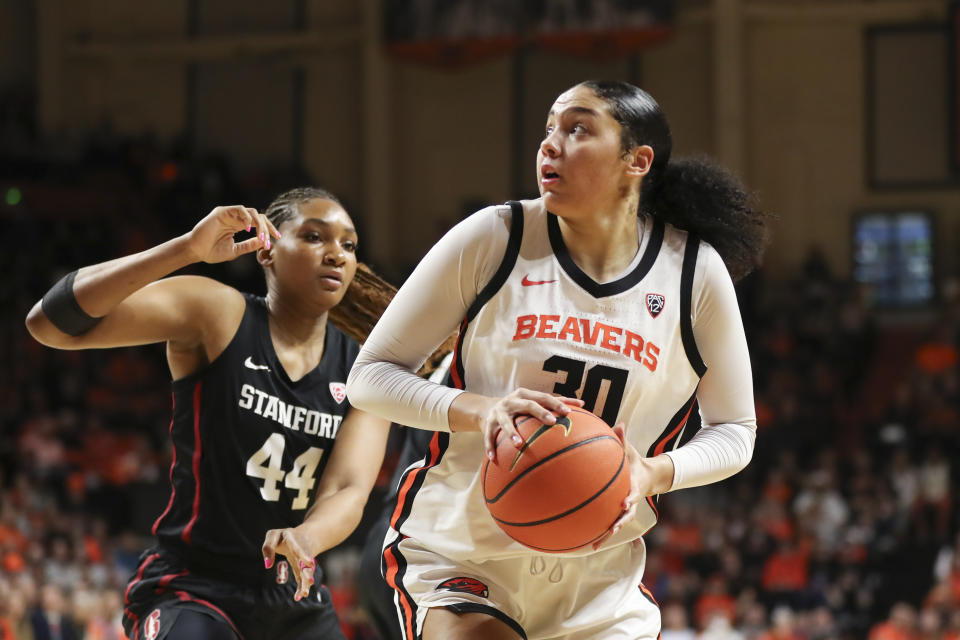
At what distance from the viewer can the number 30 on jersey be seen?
3.13 m

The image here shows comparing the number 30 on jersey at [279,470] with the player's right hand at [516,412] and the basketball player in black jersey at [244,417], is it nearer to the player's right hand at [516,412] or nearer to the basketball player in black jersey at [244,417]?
the basketball player in black jersey at [244,417]

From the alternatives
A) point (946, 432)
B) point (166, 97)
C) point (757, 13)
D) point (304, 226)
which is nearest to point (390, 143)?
point (166, 97)

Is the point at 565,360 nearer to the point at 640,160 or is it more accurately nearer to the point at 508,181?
the point at 640,160

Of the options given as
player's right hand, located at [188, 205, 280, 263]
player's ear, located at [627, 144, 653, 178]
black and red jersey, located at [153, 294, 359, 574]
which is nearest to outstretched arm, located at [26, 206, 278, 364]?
player's right hand, located at [188, 205, 280, 263]

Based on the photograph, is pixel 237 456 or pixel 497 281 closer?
pixel 497 281

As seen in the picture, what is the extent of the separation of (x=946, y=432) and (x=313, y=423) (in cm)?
938

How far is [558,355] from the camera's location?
2.54 metres

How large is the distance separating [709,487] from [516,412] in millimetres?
9852

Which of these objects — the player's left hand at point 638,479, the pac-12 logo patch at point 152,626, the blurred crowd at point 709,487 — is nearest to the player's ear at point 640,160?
the player's left hand at point 638,479

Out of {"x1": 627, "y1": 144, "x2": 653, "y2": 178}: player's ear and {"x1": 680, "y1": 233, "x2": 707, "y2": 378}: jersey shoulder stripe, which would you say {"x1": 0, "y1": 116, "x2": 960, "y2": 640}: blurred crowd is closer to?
{"x1": 680, "y1": 233, "x2": 707, "y2": 378}: jersey shoulder stripe

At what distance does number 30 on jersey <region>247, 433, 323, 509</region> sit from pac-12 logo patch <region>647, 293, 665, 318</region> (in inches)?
42.5

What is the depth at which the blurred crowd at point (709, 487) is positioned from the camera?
938cm

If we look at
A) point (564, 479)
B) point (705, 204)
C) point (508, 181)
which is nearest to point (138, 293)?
point (564, 479)

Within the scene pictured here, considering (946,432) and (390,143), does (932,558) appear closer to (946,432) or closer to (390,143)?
(946,432)
